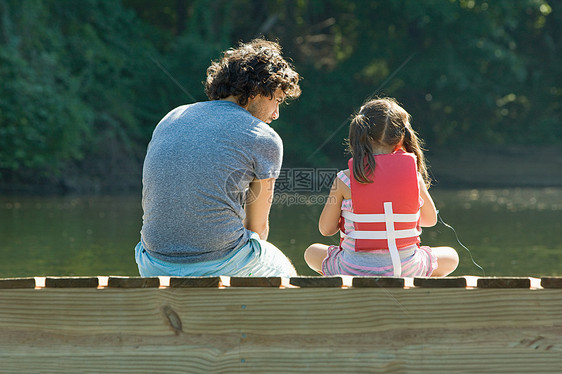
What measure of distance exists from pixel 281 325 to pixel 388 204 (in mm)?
754

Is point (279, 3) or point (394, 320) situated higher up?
point (279, 3)

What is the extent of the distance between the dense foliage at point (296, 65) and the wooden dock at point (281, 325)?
12457 millimetres

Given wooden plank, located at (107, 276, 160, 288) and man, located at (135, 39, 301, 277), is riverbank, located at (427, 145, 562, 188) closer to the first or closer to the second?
man, located at (135, 39, 301, 277)

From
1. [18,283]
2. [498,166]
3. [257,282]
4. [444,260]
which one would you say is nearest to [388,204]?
[444,260]

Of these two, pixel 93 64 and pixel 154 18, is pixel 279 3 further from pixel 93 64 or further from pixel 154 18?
pixel 93 64

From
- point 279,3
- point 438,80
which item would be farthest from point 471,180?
point 279,3

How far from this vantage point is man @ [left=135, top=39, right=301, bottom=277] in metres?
2.22

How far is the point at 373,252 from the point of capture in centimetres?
251

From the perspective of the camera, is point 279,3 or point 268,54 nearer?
point 268,54

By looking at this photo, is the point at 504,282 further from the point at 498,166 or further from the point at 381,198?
the point at 498,166

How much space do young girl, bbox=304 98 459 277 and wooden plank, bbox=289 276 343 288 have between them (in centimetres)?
64

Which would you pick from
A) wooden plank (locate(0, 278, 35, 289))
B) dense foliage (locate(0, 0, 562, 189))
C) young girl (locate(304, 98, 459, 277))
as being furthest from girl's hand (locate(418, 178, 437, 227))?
dense foliage (locate(0, 0, 562, 189))

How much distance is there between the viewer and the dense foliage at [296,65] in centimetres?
1427

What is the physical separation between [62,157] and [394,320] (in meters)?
13.4
